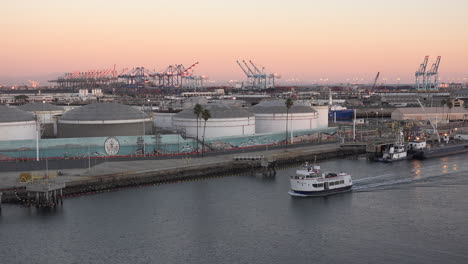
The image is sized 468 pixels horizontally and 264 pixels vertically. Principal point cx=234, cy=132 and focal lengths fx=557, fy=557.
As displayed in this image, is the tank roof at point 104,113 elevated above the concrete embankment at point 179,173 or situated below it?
above

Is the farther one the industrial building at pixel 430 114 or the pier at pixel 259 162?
the industrial building at pixel 430 114

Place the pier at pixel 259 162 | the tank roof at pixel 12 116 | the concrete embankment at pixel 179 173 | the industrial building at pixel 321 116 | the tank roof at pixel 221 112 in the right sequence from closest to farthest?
the concrete embankment at pixel 179 173, the pier at pixel 259 162, the tank roof at pixel 12 116, the tank roof at pixel 221 112, the industrial building at pixel 321 116

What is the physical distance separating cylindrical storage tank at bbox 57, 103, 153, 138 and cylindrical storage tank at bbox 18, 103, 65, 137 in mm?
1783

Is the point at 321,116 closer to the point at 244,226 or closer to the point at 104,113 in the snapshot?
the point at 104,113

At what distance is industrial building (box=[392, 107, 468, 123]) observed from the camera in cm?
5891

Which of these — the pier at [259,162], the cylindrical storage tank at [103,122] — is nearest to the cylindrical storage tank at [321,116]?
the pier at [259,162]

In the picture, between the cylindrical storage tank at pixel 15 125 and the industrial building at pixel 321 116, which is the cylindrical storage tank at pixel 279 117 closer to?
the industrial building at pixel 321 116

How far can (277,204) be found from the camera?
23703 millimetres

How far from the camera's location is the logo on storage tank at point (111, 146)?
3023cm

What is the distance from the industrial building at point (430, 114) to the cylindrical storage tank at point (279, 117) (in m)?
19.2

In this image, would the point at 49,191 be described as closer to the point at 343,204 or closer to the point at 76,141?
the point at 76,141

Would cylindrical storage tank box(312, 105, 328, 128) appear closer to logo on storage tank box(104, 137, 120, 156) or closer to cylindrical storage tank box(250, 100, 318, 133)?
cylindrical storage tank box(250, 100, 318, 133)

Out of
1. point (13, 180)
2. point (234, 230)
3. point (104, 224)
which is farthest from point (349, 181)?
point (13, 180)

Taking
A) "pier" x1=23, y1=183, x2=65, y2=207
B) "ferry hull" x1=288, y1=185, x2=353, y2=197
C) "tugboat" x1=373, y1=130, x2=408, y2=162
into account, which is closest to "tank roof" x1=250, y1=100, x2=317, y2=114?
"tugboat" x1=373, y1=130, x2=408, y2=162
